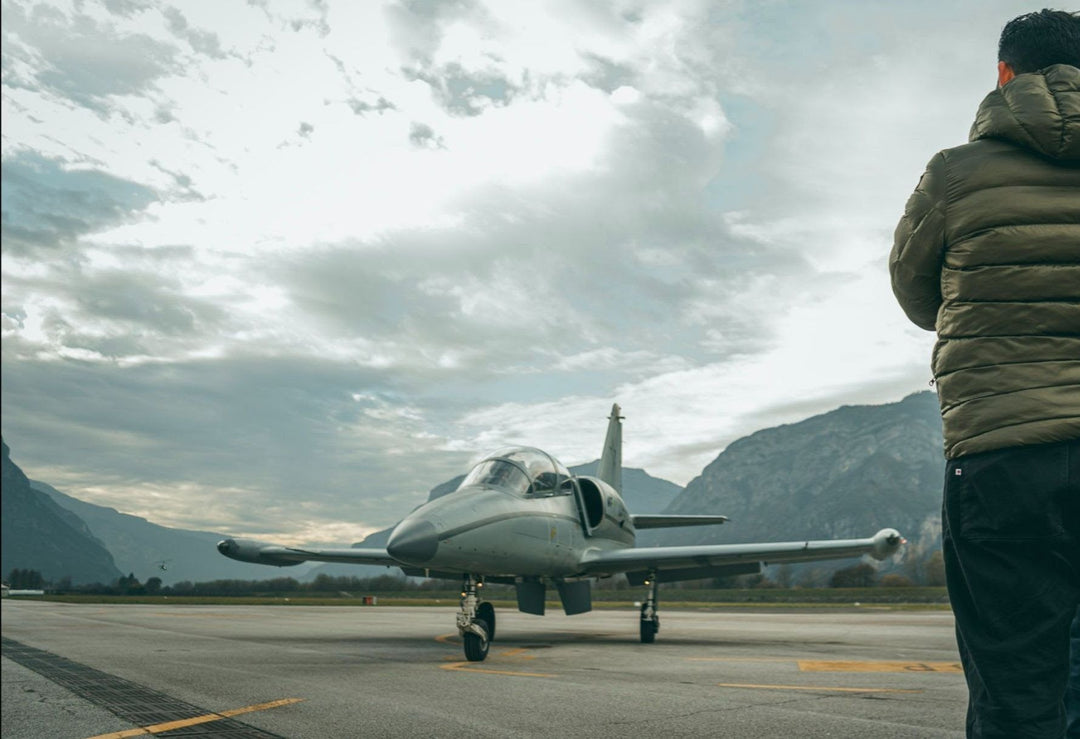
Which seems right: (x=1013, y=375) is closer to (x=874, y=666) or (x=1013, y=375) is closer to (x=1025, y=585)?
(x=1025, y=585)

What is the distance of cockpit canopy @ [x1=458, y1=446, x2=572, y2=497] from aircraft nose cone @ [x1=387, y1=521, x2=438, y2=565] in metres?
2.40

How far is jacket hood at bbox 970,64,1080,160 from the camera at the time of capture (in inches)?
93.0

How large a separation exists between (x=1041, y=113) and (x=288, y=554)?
18.8 metres

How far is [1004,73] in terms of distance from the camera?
9.17ft

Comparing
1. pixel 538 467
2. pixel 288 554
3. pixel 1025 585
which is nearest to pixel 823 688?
pixel 1025 585

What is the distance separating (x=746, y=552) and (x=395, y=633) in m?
7.93

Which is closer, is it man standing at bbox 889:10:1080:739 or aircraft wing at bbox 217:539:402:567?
man standing at bbox 889:10:1080:739

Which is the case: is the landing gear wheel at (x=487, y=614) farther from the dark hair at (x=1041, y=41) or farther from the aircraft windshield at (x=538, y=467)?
the dark hair at (x=1041, y=41)

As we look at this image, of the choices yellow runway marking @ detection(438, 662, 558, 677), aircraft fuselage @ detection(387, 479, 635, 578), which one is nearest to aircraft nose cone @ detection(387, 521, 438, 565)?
aircraft fuselage @ detection(387, 479, 635, 578)

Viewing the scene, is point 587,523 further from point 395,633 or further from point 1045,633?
point 1045,633

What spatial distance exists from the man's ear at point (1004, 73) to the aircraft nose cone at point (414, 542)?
941 centimetres

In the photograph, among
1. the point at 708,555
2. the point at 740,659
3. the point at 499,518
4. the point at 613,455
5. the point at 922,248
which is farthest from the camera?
the point at 613,455

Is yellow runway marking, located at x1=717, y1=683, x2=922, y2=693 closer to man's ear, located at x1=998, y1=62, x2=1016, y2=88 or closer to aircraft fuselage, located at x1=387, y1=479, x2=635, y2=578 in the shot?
aircraft fuselage, located at x1=387, y1=479, x2=635, y2=578

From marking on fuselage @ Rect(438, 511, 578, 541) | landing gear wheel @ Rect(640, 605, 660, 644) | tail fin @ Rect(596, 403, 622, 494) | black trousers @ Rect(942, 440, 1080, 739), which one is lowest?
landing gear wheel @ Rect(640, 605, 660, 644)
